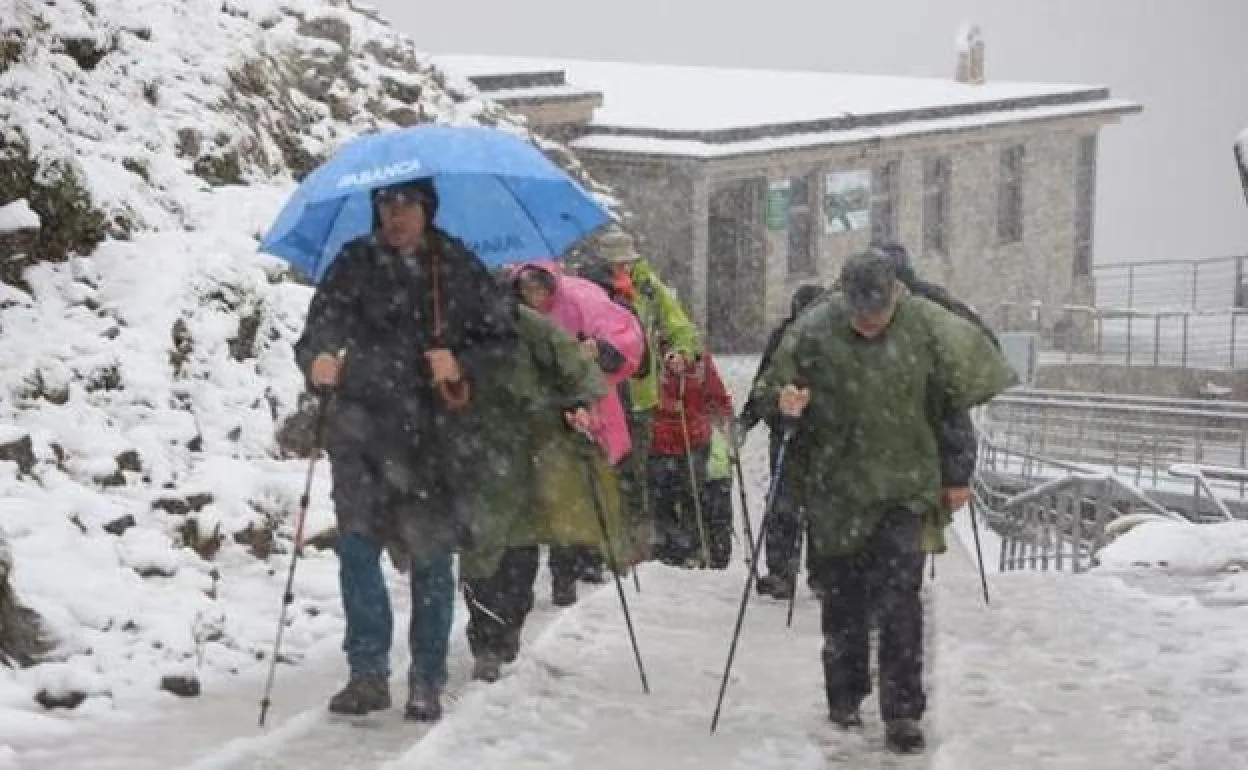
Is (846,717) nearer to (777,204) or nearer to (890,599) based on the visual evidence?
(890,599)

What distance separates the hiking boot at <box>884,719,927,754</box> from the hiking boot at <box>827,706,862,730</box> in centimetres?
37

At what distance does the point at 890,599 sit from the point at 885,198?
87.9 feet

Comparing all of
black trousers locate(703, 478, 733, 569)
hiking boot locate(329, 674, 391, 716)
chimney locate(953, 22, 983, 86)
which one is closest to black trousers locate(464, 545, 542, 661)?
hiking boot locate(329, 674, 391, 716)

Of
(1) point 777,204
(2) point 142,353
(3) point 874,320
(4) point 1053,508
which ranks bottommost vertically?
(4) point 1053,508

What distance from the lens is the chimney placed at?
39.3m

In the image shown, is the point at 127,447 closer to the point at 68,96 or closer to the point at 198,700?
the point at 198,700

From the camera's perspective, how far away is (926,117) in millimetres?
34094

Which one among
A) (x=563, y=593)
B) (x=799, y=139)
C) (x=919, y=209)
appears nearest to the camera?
(x=563, y=593)

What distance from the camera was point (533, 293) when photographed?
897cm

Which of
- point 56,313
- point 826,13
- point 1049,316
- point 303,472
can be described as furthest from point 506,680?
point 826,13

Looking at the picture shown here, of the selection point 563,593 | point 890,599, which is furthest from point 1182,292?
point 890,599

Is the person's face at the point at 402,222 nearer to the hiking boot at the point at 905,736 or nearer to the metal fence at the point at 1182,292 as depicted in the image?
the hiking boot at the point at 905,736

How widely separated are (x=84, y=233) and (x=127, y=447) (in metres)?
1.87

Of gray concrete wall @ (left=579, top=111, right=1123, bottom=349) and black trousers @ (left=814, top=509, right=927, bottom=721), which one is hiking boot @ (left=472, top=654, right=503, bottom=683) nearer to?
black trousers @ (left=814, top=509, right=927, bottom=721)
